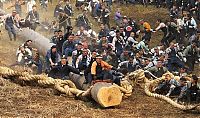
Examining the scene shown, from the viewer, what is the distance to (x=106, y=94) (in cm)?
1088

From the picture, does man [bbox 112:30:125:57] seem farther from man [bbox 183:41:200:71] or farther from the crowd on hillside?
man [bbox 183:41:200:71]

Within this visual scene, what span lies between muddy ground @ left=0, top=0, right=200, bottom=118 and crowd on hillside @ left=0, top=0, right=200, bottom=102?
795 millimetres

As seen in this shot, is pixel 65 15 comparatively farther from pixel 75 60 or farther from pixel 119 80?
pixel 119 80

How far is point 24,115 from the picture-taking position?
387 inches

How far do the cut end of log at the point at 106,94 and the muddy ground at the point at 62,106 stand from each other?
16cm

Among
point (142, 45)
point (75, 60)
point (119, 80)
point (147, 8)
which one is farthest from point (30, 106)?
point (147, 8)

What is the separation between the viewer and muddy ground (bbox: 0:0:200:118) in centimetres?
1018

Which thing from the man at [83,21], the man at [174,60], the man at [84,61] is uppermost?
the man at [84,61]

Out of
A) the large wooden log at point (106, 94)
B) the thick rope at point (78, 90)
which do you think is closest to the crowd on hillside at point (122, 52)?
the thick rope at point (78, 90)

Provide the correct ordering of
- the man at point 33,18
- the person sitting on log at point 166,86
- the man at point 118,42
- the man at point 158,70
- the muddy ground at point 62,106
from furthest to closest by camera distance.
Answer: the man at point 33,18 < the man at point 118,42 < the man at point 158,70 < the person sitting on log at point 166,86 < the muddy ground at point 62,106

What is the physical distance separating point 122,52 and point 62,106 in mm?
6570

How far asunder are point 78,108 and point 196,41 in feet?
25.3

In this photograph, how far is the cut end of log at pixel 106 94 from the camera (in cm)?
1081

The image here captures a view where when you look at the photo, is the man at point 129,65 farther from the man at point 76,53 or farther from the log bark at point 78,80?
the log bark at point 78,80
